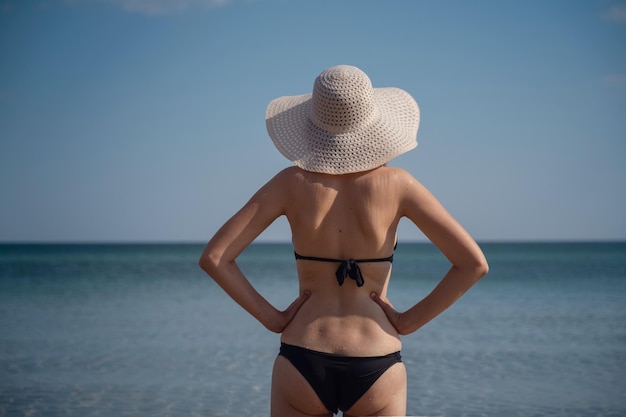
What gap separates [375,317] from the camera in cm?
301

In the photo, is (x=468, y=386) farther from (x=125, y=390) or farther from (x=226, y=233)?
(x=226, y=233)

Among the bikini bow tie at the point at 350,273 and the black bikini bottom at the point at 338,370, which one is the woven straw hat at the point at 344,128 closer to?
the bikini bow tie at the point at 350,273

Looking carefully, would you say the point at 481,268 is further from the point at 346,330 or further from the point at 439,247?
the point at 346,330

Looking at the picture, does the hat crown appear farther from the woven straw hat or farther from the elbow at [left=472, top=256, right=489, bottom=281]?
the elbow at [left=472, top=256, right=489, bottom=281]

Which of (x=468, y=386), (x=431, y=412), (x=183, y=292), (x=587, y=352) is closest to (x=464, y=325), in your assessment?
(x=587, y=352)

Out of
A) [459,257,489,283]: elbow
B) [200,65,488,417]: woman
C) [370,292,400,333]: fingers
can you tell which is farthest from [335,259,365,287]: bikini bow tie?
[459,257,489,283]: elbow

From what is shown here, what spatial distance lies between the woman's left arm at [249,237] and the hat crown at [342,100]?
9.9 inches

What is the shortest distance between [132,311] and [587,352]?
8959 millimetres

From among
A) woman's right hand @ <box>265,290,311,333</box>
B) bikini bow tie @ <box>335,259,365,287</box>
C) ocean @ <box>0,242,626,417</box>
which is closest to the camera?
bikini bow tie @ <box>335,259,365,287</box>

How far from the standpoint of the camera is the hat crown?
118 inches

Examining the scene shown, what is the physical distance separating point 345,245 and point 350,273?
0.35 ft

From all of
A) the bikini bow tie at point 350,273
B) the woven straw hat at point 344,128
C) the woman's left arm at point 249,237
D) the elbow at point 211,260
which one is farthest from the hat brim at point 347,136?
the elbow at point 211,260

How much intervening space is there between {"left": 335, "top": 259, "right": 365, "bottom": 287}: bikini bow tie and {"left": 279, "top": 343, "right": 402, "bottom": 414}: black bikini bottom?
0.27 m

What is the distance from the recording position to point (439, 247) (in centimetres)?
297
